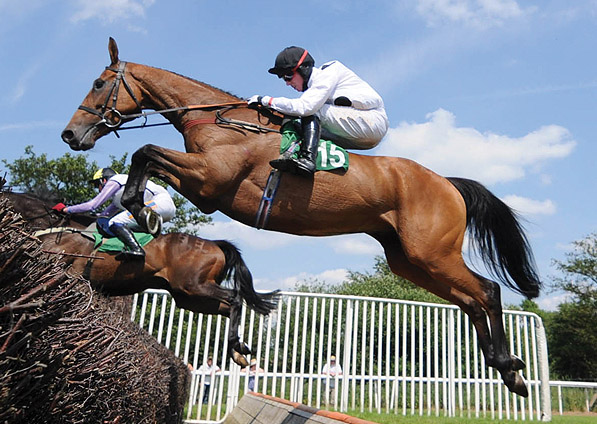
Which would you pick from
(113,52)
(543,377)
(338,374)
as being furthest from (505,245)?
(543,377)

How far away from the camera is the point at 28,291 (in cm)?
175

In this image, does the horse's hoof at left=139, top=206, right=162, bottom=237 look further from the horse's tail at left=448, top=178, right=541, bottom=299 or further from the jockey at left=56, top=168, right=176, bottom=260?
the jockey at left=56, top=168, right=176, bottom=260

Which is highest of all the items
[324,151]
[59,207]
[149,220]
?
[59,207]

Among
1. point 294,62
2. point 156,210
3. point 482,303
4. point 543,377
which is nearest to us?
point 294,62

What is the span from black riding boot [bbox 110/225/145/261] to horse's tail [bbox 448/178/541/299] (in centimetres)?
406

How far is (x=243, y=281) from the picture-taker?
758 centimetres

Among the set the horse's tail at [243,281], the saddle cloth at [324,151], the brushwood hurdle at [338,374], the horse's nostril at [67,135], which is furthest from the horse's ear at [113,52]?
the brushwood hurdle at [338,374]

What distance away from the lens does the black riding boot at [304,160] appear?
3.75 m

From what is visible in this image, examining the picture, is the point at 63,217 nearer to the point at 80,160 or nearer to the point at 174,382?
the point at 174,382

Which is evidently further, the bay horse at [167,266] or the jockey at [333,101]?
the bay horse at [167,266]

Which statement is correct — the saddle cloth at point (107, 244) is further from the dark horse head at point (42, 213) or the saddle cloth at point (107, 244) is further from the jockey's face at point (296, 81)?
the jockey's face at point (296, 81)

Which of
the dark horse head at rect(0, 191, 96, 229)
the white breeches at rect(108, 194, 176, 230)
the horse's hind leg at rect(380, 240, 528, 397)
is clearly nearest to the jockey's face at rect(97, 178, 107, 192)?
the dark horse head at rect(0, 191, 96, 229)

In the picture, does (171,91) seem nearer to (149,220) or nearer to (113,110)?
(113,110)

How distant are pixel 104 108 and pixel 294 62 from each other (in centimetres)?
148
